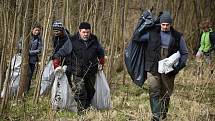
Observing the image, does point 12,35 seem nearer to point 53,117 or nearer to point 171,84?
point 53,117

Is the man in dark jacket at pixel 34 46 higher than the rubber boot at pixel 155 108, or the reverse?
the man in dark jacket at pixel 34 46

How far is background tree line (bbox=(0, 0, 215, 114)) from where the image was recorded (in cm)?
638

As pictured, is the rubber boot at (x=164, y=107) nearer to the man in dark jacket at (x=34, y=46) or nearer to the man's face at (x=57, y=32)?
the man's face at (x=57, y=32)

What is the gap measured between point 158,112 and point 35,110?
201 cm

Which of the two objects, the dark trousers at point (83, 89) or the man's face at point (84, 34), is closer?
the man's face at point (84, 34)

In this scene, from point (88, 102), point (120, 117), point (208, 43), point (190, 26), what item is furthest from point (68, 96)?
point (190, 26)

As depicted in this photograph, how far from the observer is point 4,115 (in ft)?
21.9

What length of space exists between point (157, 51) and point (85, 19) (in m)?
4.68

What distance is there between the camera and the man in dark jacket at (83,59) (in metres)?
7.48

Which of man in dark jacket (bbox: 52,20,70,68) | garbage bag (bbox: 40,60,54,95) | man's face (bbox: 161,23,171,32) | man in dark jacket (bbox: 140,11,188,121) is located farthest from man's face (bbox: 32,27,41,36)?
man's face (bbox: 161,23,171,32)

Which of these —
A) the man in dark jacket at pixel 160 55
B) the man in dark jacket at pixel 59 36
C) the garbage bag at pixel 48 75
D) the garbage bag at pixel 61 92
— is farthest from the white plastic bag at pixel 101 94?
the man in dark jacket at pixel 160 55

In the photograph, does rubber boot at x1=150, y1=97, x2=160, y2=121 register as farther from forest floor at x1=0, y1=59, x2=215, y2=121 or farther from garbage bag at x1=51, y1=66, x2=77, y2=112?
garbage bag at x1=51, y1=66, x2=77, y2=112

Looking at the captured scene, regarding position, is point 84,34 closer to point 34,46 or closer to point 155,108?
point 155,108

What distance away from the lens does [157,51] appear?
21.9 ft
